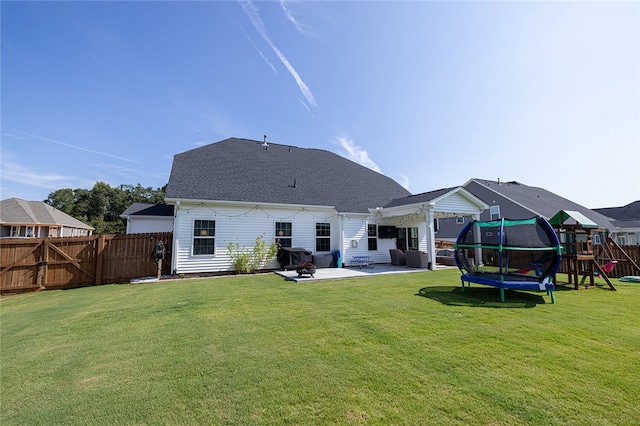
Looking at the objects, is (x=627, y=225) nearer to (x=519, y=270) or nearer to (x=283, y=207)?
(x=519, y=270)

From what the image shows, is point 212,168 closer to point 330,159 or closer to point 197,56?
point 197,56

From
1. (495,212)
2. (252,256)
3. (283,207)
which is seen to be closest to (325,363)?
(252,256)

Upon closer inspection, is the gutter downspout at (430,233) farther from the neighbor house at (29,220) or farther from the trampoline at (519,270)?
the neighbor house at (29,220)

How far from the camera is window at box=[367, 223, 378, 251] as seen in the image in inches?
568

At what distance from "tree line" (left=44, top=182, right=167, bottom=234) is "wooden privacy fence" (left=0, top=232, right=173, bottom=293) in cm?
3456

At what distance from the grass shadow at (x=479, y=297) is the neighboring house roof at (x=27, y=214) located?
113 ft

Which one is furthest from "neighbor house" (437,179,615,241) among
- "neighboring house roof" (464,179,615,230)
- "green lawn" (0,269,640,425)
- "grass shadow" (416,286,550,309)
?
"green lawn" (0,269,640,425)

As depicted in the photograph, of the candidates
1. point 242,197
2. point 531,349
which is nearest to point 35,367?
point 531,349

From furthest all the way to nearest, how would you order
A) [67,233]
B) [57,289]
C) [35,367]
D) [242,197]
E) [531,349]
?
[67,233] < [242,197] < [57,289] < [531,349] < [35,367]

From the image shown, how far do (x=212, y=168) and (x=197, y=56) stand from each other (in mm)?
5056

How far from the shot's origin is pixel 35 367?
3312 mm

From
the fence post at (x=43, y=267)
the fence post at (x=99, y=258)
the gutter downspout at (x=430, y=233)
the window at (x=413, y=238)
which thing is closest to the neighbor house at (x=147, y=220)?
the fence post at (x=99, y=258)

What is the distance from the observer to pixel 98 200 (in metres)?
41.4

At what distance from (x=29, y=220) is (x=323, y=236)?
2972 centimetres
